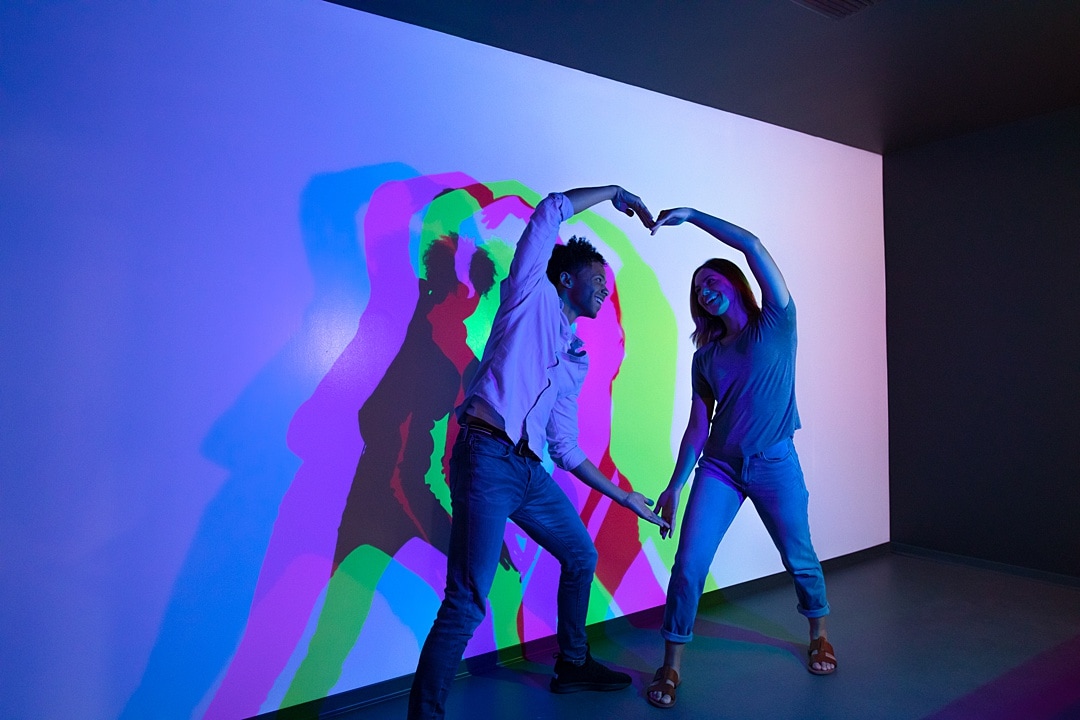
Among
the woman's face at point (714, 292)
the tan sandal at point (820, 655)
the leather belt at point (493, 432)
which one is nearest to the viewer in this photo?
the leather belt at point (493, 432)

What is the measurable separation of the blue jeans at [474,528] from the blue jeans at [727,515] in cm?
49

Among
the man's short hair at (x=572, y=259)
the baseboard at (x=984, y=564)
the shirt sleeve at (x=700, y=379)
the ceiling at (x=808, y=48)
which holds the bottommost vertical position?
the baseboard at (x=984, y=564)

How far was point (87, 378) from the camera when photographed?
81.6 inches

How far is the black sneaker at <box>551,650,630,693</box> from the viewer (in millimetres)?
2543

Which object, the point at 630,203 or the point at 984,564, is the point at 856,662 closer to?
the point at 984,564

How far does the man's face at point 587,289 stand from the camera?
2418mm

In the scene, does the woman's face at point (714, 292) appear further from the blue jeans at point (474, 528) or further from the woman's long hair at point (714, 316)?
the blue jeans at point (474, 528)

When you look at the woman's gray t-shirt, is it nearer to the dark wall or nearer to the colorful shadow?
the colorful shadow

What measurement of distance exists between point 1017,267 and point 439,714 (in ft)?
A: 13.1

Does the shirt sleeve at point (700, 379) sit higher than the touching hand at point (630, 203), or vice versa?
the touching hand at point (630, 203)

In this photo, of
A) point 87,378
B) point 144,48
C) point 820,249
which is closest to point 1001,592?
point 820,249

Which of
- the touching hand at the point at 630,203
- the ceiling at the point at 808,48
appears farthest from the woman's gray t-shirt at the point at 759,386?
the ceiling at the point at 808,48

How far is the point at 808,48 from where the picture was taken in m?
3.02

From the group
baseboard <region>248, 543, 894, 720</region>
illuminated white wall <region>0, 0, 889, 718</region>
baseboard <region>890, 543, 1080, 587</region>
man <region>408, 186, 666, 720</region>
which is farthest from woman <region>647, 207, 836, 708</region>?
baseboard <region>890, 543, 1080, 587</region>
